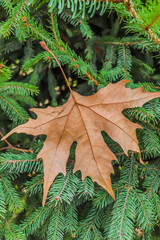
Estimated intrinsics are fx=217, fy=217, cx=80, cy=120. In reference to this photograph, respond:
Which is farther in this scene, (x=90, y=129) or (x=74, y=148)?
(x=74, y=148)

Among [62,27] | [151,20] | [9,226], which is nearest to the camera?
[151,20]

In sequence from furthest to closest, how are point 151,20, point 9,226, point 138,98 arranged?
point 9,226
point 138,98
point 151,20

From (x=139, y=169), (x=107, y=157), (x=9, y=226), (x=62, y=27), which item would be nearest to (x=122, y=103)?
(x=107, y=157)

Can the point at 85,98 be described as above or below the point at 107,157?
above

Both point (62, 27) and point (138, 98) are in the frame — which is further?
point (62, 27)

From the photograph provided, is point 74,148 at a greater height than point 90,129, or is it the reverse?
point 90,129

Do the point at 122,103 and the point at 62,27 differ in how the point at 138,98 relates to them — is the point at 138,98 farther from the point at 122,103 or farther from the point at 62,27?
the point at 62,27

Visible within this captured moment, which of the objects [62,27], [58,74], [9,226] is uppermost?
[62,27]

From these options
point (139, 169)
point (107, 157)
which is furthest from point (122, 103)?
point (139, 169)
